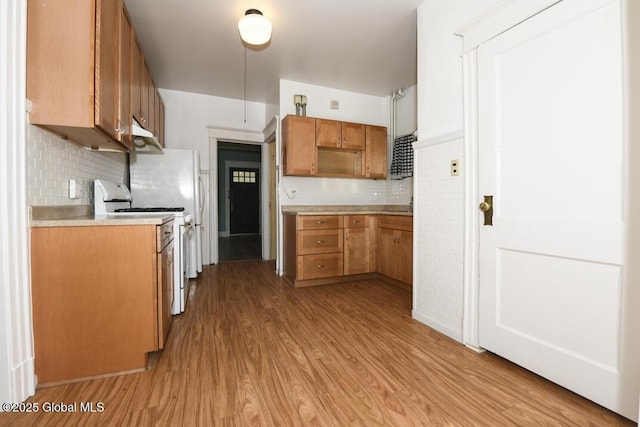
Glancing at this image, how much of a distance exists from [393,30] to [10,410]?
3.62m

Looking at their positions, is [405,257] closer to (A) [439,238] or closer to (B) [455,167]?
(A) [439,238]

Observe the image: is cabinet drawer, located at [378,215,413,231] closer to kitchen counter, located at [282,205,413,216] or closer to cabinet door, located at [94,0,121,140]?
kitchen counter, located at [282,205,413,216]

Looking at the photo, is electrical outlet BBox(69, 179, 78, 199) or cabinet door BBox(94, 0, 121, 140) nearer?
cabinet door BBox(94, 0, 121, 140)

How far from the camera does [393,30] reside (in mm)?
2666

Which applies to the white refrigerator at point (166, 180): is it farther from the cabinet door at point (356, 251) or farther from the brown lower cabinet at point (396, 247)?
the brown lower cabinet at point (396, 247)

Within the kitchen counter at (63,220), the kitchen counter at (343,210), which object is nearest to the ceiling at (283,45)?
the kitchen counter at (343,210)

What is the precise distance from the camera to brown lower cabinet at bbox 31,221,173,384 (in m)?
1.44

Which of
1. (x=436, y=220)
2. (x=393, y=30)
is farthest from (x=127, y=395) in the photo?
(x=393, y=30)

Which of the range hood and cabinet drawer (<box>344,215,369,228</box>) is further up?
the range hood

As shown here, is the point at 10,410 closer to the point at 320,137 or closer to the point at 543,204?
the point at 543,204

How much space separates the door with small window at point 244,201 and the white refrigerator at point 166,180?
4851 millimetres

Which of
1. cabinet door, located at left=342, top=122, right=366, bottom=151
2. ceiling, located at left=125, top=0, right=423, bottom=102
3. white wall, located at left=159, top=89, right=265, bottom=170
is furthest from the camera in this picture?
white wall, located at left=159, top=89, right=265, bottom=170

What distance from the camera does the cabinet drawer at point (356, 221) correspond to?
3.43m

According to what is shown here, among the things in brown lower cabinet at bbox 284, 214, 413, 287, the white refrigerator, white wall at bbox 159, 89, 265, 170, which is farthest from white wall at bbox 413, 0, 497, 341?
white wall at bbox 159, 89, 265, 170
